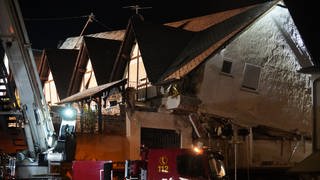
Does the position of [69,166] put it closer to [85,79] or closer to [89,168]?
[89,168]

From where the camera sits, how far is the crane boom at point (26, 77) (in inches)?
557

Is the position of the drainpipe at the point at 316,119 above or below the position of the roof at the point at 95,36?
below

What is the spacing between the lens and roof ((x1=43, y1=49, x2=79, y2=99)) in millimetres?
30906

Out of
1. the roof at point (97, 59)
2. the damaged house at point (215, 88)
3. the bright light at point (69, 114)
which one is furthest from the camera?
the roof at point (97, 59)

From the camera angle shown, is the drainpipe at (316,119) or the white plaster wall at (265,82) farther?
the white plaster wall at (265,82)

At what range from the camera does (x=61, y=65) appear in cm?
3180

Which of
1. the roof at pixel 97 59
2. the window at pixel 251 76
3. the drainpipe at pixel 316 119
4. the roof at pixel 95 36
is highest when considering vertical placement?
the roof at pixel 95 36

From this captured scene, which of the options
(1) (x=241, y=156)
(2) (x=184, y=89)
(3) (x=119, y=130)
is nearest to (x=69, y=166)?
(3) (x=119, y=130)

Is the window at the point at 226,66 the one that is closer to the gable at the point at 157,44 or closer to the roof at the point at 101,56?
the gable at the point at 157,44

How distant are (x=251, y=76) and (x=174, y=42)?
478 centimetres

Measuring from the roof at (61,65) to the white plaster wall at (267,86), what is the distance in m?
11.1

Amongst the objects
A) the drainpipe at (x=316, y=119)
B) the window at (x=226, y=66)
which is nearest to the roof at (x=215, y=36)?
the window at (x=226, y=66)

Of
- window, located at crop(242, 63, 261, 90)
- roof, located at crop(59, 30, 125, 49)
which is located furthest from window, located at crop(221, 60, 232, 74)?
roof, located at crop(59, 30, 125, 49)

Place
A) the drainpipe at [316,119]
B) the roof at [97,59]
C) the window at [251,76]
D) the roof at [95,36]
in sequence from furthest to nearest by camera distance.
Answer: the roof at [95,36] < the roof at [97,59] < the window at [251,76] < the drainpipe at [316,119]
